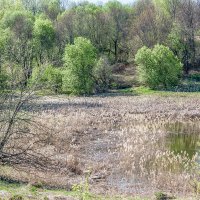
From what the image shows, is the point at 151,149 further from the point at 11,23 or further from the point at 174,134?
the point at 11,23

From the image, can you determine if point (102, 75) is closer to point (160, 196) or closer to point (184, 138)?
point (184, 138)

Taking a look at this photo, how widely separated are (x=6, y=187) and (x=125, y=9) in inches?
2702

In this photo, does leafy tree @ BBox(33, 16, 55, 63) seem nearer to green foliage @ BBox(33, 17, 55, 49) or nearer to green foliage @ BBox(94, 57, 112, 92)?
green foliage @ BBox(33, 17, 55, 49)

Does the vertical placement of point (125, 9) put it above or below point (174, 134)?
above

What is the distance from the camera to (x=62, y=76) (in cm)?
5791

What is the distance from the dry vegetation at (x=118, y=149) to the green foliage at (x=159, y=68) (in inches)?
562

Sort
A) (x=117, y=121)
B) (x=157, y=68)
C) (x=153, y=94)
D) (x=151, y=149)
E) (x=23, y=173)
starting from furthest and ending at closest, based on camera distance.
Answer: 1. (x=157, y=68)
2. (x=153, y=94)
3. (x=117, y=121)
4. (x=151, y=149)
5. (x=23, y=173)

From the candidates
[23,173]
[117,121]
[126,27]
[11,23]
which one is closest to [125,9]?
[126,27]

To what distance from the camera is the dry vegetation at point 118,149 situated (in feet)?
55.2

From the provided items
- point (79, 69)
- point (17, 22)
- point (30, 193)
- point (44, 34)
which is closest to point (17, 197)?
point (30, 193)

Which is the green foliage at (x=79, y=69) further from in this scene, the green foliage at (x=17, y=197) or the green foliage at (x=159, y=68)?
the green foliage at (x=17, y=197)

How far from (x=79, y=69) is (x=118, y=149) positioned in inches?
1314

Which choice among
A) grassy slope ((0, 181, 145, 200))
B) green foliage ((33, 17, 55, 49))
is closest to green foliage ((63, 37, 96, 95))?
green foliage ((33, 17, 55, 49))

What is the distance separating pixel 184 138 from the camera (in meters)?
27.3
